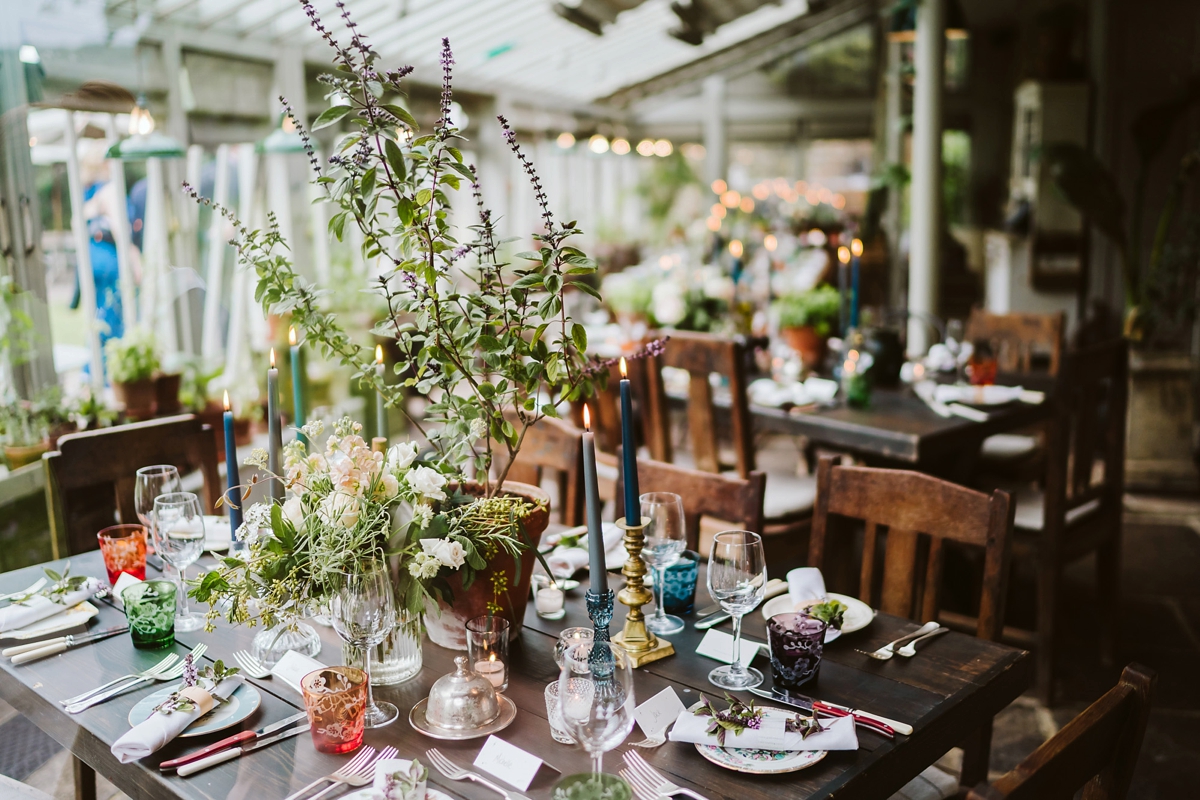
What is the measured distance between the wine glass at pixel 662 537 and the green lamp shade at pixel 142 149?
2130mm

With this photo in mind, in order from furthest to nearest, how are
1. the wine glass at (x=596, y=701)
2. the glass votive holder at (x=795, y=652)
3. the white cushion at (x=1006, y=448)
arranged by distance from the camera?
the white cushion at (x=1006, y=448)
the glass votive holder at (x=795, y=652)
the wine glass at (x=596, y=701)

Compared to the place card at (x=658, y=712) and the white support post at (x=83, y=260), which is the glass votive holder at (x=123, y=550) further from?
the white support post at (x=83, y=260)

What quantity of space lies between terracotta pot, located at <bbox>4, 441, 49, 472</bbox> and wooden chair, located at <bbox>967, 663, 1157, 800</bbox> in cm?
290

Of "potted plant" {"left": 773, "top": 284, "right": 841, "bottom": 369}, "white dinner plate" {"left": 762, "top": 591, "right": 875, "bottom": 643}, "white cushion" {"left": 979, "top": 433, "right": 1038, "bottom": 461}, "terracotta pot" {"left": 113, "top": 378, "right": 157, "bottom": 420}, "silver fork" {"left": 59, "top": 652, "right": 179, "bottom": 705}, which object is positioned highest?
"potted plant" {"left": 773, "top": 284, "right": 841, "bottom": 369}

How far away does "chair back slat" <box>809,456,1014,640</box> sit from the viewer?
5.40 feet

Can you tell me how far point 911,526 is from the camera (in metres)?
1.75

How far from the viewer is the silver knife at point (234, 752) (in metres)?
1.13

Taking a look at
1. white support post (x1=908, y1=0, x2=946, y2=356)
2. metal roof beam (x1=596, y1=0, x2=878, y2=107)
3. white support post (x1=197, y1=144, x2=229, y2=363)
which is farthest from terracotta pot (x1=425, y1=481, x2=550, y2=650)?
metal roof beam (x1=596, y1=0, x2=878, y2=107)

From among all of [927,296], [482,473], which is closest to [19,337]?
[482,473]

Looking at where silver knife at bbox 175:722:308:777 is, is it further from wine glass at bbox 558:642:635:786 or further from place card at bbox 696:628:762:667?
place card at bbox 696:628:762:667

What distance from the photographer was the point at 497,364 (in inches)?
55.0

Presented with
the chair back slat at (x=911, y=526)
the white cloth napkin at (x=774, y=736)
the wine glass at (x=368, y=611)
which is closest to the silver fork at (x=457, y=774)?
the wine glass at (x=368, y=611)

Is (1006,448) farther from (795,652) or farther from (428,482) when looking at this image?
(428,482)

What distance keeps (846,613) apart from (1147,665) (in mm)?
1856
